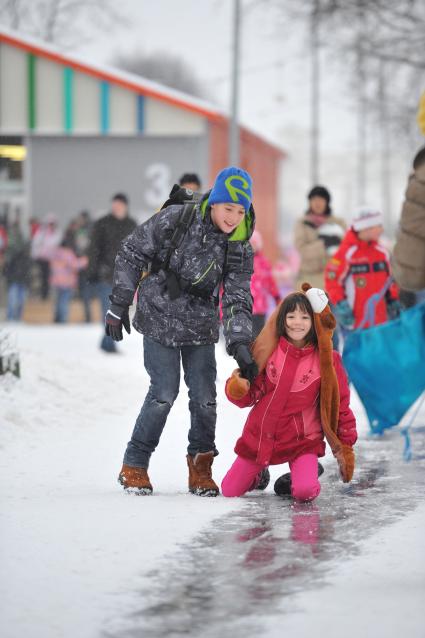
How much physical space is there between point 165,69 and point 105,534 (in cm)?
7867

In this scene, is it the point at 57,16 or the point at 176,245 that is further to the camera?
the point at 57,16

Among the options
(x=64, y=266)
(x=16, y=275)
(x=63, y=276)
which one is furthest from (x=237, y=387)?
(x=16, y=275)

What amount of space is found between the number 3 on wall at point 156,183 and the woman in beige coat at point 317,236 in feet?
51.8

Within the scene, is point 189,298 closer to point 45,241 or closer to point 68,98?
point 45,241

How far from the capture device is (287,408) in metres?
6.30

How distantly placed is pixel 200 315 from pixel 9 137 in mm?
21640

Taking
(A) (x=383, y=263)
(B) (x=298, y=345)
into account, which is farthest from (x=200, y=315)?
(A) (x=383, y=263)

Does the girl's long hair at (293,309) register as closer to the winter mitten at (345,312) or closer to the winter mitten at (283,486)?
the winter mitten at (283,486)

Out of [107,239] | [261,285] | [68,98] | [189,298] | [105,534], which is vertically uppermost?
[68,98]

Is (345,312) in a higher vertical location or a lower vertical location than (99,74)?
lower

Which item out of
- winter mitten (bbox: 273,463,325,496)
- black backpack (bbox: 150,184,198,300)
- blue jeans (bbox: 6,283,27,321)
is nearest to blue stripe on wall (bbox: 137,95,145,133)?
blue jeans (bbox: 6,283,27,321)

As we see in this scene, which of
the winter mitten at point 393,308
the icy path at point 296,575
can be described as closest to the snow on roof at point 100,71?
the winter mitten at point 393,308

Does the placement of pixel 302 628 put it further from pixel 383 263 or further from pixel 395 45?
pixel 395 45

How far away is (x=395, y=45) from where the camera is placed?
23312 mm
